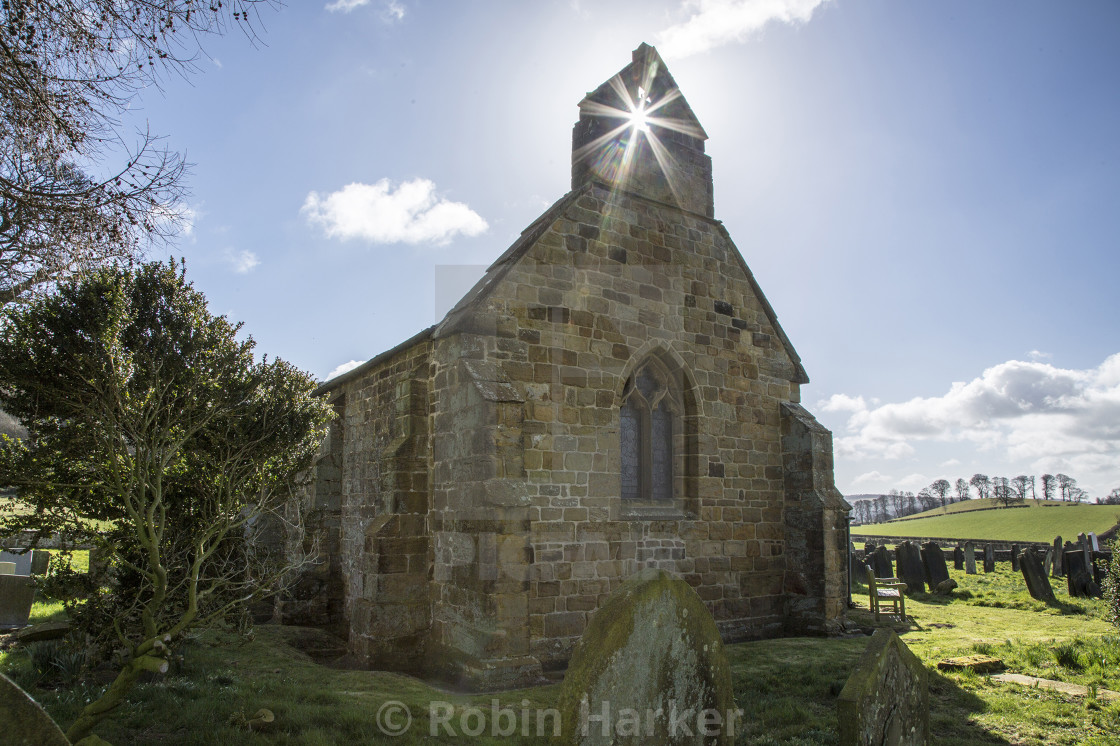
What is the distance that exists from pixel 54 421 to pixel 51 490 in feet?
2.01

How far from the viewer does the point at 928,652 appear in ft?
32.2

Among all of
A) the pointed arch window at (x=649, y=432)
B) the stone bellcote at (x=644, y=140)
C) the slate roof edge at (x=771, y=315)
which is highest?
the stone bellcote at (x=644, y=140)

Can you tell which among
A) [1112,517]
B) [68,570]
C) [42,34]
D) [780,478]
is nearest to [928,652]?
[780,478]

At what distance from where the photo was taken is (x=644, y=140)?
1234 cm

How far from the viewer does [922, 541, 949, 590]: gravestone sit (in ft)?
59.9

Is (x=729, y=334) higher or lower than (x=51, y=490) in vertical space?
higher

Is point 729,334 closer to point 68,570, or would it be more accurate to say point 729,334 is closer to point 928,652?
point 928,652

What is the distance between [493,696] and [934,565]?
15.2 meters

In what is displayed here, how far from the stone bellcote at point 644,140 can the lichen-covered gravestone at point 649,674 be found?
7843 millimetres

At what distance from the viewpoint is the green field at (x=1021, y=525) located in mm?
40469

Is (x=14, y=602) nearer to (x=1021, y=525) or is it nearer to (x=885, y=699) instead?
(x=885, y=699)

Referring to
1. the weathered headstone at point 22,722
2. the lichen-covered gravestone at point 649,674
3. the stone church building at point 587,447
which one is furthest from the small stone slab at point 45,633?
the lichen-covered gravestone at point 649,674

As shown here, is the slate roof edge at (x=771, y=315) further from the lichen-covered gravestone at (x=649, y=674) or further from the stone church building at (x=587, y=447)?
the lichen-covered gravestone at (x=649, y=674)

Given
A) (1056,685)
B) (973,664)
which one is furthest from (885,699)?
(973,664)
